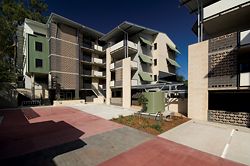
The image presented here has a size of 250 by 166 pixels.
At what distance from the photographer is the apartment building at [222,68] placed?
33.2ft

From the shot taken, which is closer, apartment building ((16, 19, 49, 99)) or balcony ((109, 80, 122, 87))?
balcony ((109, 80, 122, 87))

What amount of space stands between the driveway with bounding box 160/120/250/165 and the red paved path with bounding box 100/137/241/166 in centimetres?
59

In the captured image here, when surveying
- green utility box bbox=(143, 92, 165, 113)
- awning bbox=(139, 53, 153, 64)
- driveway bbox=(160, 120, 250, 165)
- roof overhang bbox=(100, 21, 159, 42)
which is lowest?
driveway bbox=(160, 120, 250, 165)

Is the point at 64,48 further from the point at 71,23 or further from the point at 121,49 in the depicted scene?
the point at 121,49

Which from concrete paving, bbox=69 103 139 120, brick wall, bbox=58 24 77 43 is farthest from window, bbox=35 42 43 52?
concrete paving, bbox=69 103 139 120

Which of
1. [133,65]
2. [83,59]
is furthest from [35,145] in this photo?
[83,59]

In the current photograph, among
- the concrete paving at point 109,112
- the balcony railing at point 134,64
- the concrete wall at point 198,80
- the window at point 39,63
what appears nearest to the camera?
the concrete wall at point 198,80

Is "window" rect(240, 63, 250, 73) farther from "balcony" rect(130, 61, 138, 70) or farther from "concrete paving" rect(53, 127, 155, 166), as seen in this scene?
"balcony" rect(130, 61, 138, 70)

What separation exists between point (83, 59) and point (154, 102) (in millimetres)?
21049

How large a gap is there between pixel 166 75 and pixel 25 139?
21.6 m

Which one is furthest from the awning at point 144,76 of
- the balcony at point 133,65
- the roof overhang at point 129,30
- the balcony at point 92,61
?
the balcony at point 92,61

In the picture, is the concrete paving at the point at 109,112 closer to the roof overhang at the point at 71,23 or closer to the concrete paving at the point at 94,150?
the concrete paving at the point at 94,150

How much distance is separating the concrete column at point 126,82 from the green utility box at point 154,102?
784 cm

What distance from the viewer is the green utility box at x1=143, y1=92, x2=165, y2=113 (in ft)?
40.1
